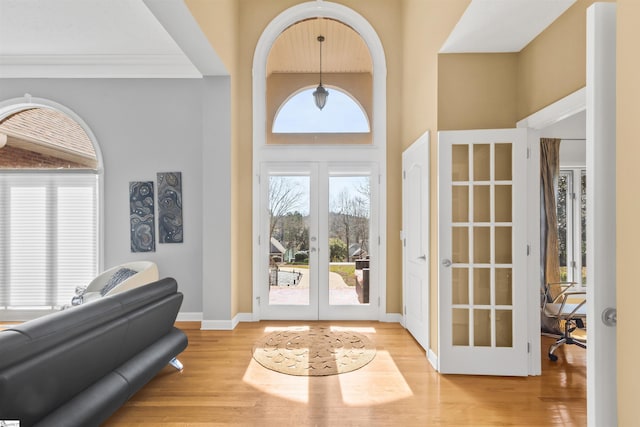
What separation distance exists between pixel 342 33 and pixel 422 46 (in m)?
1.45

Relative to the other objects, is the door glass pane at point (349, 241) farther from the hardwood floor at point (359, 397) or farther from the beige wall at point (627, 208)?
the beige wall at point (627, 208)

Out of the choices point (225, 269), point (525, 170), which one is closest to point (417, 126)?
point (525, 170)

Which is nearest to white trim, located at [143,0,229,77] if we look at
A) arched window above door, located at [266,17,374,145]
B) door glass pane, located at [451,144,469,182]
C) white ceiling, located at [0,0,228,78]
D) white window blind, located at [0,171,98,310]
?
white ceiling, located at [0,0,228,78]

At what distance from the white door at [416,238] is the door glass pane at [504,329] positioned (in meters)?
0.63

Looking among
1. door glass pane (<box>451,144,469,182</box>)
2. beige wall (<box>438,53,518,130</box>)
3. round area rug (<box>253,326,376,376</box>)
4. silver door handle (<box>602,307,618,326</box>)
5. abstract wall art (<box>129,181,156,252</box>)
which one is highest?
beige wall (<box>438,53,518,130</box>)

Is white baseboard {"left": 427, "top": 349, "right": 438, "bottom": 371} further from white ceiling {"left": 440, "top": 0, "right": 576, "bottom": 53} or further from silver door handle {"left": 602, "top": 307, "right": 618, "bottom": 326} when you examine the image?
white ceiling {"left": 440, "top": 0, "right": 576, "bottom": 53}

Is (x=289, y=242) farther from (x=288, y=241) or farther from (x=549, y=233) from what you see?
(x=549, y=233)

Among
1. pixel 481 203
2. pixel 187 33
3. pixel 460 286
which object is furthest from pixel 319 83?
pixel 460 286

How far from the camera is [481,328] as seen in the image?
10.1 ft

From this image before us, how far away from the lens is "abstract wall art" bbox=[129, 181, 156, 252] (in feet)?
15.1

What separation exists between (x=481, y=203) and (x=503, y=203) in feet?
0.60

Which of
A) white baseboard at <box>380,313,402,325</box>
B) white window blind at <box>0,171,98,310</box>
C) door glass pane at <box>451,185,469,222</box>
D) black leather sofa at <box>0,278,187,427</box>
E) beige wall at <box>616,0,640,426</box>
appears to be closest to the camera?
beige wall at <box>616,0,640,426</box>

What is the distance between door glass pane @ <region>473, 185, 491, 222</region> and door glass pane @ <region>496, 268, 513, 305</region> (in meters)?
0.47

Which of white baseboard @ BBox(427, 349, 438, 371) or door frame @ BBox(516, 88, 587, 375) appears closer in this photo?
door frame @ BBox(516, 88, 587, 375)
